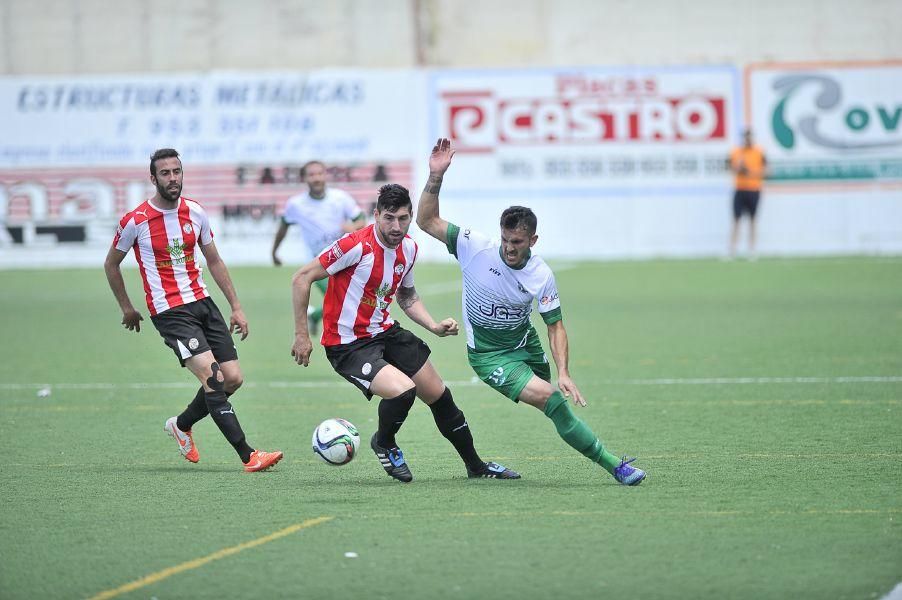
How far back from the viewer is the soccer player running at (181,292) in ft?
29.3

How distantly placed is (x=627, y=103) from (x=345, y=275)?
19.6 metres

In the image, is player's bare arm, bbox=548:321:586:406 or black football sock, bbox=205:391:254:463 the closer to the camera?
player's bare arm, bbox=548:321:586:406

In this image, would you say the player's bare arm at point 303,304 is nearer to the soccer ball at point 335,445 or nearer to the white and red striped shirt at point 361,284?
the white and red striped shirt at point 361,284

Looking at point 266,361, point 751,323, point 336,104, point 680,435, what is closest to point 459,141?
point 336,104

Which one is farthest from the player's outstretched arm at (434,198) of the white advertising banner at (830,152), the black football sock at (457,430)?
the white advertising banner at (830,152)

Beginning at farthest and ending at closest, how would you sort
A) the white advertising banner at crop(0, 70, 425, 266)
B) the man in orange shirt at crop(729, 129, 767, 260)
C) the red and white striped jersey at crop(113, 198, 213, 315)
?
the white advertising banner at crop(0, 70, 425, 266), the man in orange shirt at crop(729, 129, 767, 260), the red and white striped jersey at crop(113, 198, 213, 315)

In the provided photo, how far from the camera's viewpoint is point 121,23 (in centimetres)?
2969

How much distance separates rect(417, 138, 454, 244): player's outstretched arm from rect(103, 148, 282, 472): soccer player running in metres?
1.37

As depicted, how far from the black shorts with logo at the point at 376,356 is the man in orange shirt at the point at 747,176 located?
62.5ft

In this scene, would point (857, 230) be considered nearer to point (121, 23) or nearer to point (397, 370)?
point (121, 23)

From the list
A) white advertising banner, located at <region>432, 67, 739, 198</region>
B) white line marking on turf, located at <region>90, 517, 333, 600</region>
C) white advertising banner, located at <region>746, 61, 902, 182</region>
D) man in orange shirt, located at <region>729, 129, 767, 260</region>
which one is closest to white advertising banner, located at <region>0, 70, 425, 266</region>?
white advertising banner, located at <region>432, 67, 739, 198</region>

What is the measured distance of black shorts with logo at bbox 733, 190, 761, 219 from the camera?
87.8ft

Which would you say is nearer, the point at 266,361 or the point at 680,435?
the point at 680,435

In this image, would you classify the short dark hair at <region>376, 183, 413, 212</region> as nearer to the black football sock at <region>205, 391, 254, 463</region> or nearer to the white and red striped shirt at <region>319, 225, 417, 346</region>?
the white and red striped shirt at <region>319, 225, 417, 346</region>
